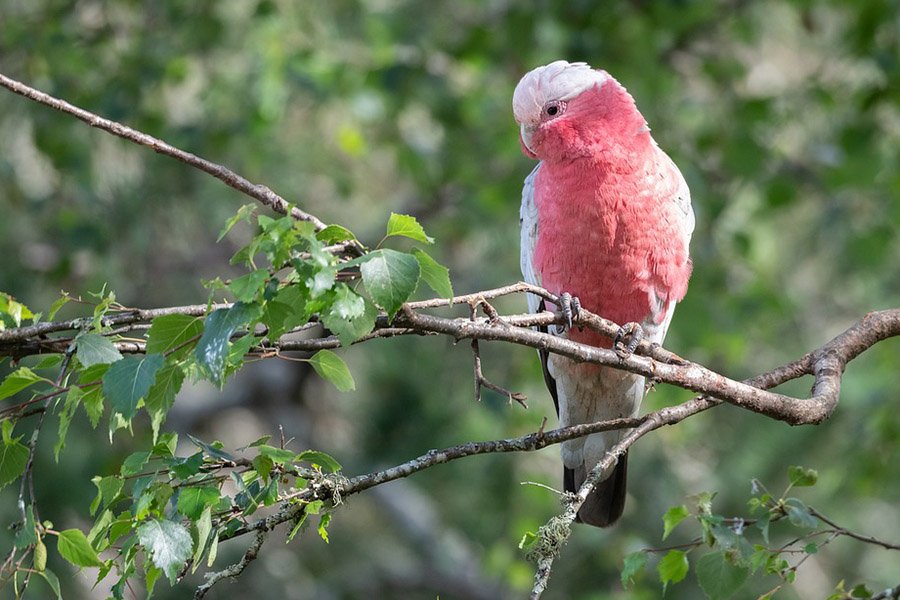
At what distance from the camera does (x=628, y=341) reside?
264 centimetres

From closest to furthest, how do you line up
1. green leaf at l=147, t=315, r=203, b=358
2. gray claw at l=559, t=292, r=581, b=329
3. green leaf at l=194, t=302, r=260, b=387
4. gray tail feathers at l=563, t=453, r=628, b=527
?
green leaf at l=194, t=302, r=260, b=387 → green leaf at l=147, t=315, r=203, b=358 → gray claw at l=559, t=292, r=581, b=329 → gray tail feathers at l=563, t=453, r=628, b=527

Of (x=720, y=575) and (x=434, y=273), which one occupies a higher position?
(x=434, y=273)

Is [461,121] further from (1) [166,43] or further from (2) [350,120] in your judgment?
(1) [166,43]

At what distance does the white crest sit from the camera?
3.30 meters

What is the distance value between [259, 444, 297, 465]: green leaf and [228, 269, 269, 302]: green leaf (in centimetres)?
34

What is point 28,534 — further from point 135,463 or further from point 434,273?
point 434,273

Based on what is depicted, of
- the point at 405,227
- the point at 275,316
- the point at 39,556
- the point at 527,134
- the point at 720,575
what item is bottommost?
the point at 39,556

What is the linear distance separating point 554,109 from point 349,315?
5.66ft

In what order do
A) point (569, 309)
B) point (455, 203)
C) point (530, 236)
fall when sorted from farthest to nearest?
point (455, 203), point (530, 236), point (569, 309)

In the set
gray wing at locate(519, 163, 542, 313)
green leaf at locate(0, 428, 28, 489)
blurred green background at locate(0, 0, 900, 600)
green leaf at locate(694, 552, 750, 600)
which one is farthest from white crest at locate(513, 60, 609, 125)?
blurred green background at locate(0, 0, 900, 600)

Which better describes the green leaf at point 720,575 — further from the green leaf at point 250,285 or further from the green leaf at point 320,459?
the green leaf at point 250,285

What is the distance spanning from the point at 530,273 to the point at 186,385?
206 inches

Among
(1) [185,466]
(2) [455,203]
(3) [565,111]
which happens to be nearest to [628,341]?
(3) [565,111]

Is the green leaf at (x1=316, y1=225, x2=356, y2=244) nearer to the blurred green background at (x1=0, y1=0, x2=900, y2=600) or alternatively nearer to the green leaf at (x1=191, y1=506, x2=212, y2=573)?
the green leaf at (x1=191, y1=506, x2=212, y2=573)
